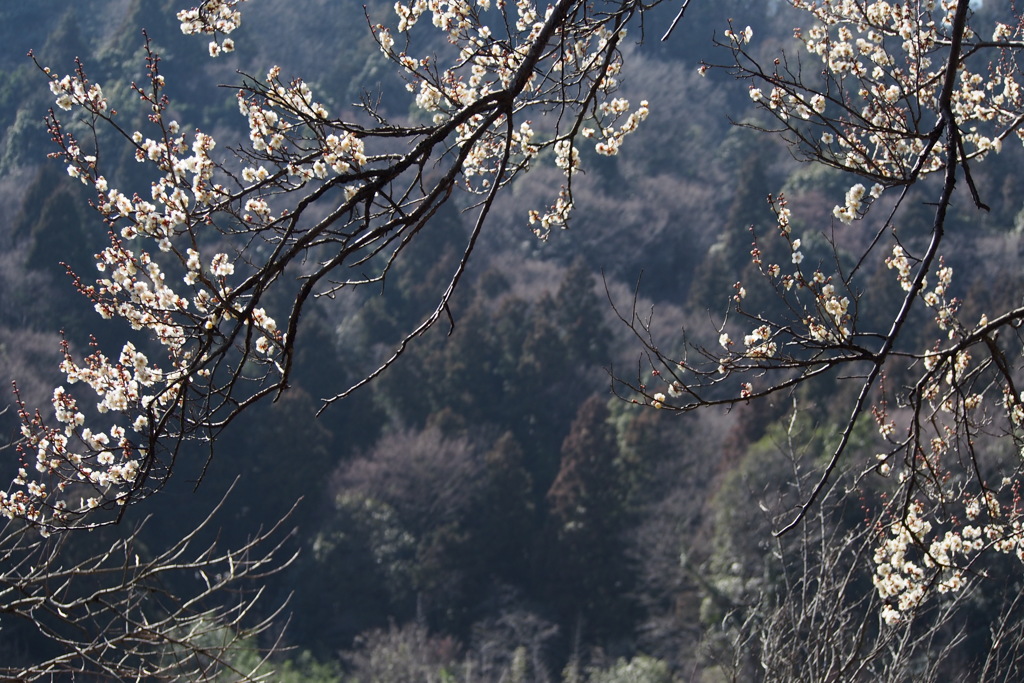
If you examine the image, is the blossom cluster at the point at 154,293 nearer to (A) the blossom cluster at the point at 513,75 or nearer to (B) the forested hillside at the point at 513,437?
(A) the blossom cluster at the point at 513,75

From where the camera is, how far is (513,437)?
19047 millimetres

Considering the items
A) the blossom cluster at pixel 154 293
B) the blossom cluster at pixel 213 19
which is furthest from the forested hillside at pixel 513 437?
the blossom cluster at pixel 154 293

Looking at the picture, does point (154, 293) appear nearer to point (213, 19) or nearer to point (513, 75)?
point (213, 19)

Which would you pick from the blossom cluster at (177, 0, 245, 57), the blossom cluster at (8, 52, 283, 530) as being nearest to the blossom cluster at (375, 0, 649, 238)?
the blossom cluster at (177, 0, 245, 57)

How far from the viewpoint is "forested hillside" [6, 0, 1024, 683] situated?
1489 centimetres

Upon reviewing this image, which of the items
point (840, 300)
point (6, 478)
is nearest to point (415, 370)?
point (6, 478)

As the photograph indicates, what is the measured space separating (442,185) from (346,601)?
50.4ft

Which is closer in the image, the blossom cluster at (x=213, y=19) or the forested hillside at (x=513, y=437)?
the blossom cluster at (x=213, y=19)

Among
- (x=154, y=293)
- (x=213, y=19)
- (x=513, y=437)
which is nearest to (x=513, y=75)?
(x=213, y=19)

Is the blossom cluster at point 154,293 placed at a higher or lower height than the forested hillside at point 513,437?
lower

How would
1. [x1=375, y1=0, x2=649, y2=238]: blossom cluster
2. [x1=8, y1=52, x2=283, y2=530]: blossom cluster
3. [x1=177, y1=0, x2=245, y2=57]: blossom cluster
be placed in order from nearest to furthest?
[x1=8, y1=52, x2=283, y2=530]: blossom cluster, [x1=177, y1=0, x2=245, y2=57]: blossom cluster, [x1=375, y1=0, x2=649, y2=238]: blossom cluster

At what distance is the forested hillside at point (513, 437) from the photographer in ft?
48.9

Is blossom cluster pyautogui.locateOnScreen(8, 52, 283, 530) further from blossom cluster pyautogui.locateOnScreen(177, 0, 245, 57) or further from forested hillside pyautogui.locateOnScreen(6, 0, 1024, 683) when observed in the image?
forested hillside pyautogui.locateOnScreen(6, 0, 1024, 683)

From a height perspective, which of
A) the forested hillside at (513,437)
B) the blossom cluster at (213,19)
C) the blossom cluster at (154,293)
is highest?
the forested hillside at (513,437)
